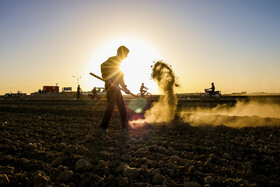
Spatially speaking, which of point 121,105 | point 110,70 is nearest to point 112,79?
point 110,70

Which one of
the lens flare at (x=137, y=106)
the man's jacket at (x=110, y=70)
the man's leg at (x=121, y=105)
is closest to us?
the man's jacket at (x=110, y=70)

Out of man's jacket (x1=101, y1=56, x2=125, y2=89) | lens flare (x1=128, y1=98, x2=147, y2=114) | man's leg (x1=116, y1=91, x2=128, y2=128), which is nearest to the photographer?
man's jacket (x1=101, y1=56, x2=125, y2=89)

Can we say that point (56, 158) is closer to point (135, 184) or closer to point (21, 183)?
point (21, 183)

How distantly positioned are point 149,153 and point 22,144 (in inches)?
94.1

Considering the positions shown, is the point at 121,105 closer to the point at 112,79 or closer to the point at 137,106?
the point at 112,79

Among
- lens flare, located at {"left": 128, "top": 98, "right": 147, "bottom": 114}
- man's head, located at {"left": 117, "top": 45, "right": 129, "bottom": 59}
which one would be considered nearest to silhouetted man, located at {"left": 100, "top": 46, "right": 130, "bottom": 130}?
man's head, located at {"left": 117, "top": 45, "right": 129, "bottom": 59}

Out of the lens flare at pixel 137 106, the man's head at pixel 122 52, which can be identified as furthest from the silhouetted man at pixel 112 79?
the lens flare at pixel 137 106

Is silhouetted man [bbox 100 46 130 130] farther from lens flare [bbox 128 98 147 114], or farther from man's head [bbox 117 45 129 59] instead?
lens flare [bbox 128 98 147 114]

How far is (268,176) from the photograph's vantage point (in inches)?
101

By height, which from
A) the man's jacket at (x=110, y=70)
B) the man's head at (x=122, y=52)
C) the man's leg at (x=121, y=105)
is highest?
the man's head at (x=122, y=52)

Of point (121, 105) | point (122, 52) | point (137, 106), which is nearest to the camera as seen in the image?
point (122, 52)

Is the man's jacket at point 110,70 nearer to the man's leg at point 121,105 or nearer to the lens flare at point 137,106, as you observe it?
the man's leg at point 121,105

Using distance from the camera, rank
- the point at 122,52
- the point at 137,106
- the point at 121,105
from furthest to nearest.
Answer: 1. the point at 137,106
2. the point at 121,105
3. the point at 122,52

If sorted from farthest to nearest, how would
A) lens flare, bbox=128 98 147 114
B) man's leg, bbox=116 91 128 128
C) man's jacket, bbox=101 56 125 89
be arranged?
lens flare, bbox=128 98 147 114, man's leg, bbox=116 91 128 128, man's jacket, bbox=101 56 125 89
